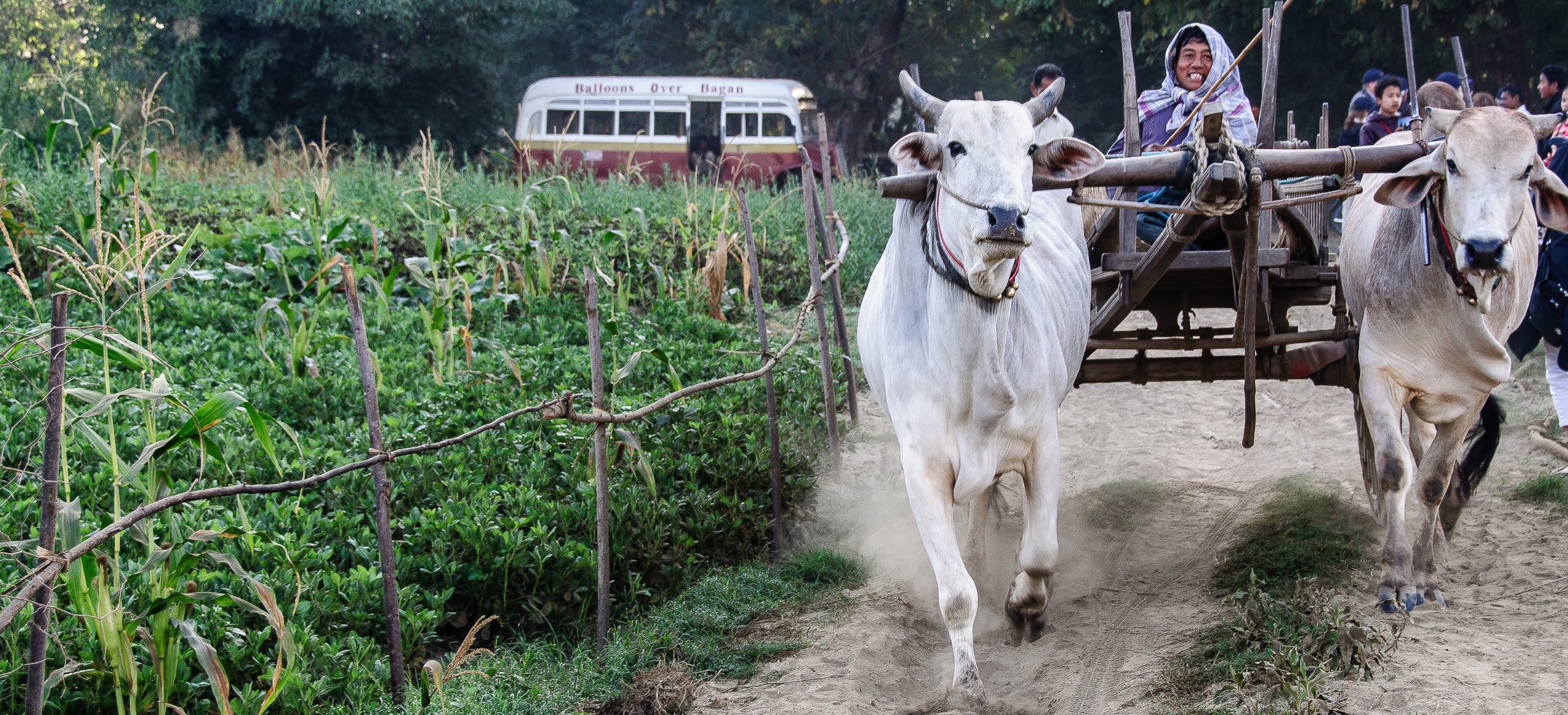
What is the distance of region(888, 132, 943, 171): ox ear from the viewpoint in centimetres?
283

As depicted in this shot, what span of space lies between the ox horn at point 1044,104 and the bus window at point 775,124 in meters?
13.4

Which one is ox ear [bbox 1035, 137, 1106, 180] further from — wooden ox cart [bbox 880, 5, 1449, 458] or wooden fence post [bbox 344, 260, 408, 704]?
wooden fence post [bbox 344, 260, 408, 704]

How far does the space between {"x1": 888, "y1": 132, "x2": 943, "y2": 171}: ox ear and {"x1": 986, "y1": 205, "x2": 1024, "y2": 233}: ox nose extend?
0.32 metres

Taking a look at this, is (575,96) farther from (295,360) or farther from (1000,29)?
(295,360)

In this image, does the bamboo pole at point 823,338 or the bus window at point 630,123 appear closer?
the bamboo pole at point 823,338

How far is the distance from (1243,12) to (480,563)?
13794 millimetres

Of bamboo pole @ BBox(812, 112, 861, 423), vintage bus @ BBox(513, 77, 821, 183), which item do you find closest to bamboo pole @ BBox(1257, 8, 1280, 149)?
bamboo pole @ BBox(812, 112, 861, 423)

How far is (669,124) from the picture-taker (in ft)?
53.2

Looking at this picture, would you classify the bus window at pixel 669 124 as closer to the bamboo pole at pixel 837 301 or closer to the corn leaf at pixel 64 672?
the bamboo pole at pixel 837 301

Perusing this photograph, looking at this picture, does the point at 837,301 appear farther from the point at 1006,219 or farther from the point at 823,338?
the point at 1006,219

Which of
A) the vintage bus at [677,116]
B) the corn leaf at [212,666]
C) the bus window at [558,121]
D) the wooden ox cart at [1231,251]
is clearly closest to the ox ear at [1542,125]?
the wooden ox cart at [1231,251]

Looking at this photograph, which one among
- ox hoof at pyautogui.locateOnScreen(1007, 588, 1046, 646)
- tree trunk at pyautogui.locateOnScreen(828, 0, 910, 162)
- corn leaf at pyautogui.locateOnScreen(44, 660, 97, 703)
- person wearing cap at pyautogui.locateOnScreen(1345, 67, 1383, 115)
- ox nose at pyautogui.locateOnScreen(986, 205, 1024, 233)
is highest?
tree trunk at pyautogui.locateOnScreen(828, 0, 910, 162)

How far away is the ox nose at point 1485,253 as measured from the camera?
10.4ft

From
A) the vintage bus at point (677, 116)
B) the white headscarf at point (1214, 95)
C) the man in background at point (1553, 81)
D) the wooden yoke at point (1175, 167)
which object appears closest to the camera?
the wooden yoke at point (1175, 167)
